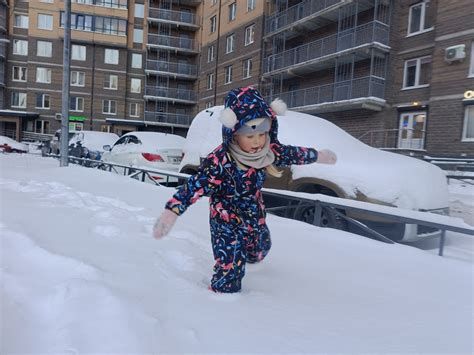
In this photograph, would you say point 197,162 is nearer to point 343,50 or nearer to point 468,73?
point 468,73

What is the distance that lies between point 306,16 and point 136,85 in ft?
71.7

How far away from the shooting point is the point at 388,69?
17.5 m

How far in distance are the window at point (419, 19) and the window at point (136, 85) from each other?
27.2m

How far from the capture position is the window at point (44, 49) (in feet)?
116

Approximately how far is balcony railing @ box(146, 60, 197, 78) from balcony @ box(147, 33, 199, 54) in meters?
1.41

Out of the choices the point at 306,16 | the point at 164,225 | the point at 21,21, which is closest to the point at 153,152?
the point at 164,225

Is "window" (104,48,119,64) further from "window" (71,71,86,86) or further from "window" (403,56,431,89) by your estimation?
"window" (403,56,431,89)

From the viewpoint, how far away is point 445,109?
48.5 feet

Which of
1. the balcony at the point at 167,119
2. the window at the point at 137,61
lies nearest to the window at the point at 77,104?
the window at the point at 137,61

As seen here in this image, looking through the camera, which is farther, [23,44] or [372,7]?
[23,44]

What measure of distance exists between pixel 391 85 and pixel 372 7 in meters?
4.12

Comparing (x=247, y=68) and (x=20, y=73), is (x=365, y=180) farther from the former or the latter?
(x=20, y=73)

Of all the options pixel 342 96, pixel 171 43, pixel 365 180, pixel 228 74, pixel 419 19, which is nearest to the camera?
pixel 365 180

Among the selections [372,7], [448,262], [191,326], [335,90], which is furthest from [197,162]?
[372,7]
